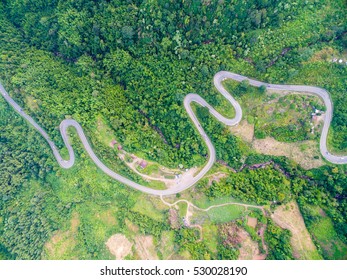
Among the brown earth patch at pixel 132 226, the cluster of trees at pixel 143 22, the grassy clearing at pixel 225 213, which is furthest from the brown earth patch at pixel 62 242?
the cluster of trees at pixel 143 22

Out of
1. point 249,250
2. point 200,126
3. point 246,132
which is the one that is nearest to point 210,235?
point 249,250

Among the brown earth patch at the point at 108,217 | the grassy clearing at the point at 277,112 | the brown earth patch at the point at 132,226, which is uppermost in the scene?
the grassy clearing at the point at 277,112

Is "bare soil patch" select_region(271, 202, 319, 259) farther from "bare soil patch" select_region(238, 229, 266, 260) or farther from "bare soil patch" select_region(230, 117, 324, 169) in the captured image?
"bare soil patch" select_region(230, 117, 324, 169)

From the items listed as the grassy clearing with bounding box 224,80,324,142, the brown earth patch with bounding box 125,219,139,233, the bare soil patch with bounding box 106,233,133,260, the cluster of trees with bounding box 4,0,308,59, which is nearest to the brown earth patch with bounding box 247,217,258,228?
the grassy clearing with bounding box 224,80,324,142

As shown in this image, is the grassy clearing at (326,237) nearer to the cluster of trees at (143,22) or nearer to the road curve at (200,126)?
the road curve at (200,126)

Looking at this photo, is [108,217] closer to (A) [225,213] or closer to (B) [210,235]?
(B) [210,235]

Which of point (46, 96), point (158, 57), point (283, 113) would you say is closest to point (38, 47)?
point (46, 96)

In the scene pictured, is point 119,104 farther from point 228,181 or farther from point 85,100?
point 228,181
